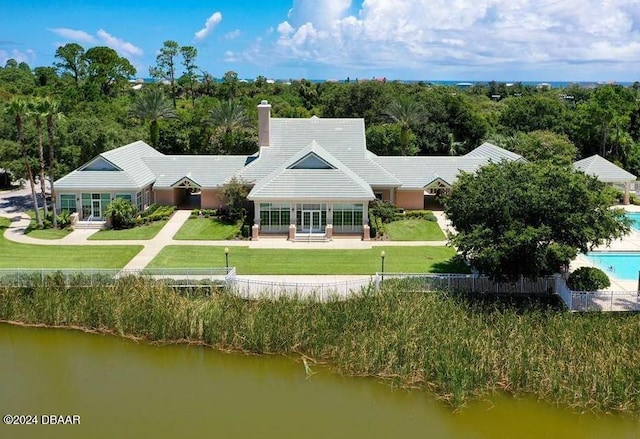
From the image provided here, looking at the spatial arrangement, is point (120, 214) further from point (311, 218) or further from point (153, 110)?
point (153, 110)

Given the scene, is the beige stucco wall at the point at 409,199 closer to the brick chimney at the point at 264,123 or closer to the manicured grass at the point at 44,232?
the brick chimney at the point at 264,123

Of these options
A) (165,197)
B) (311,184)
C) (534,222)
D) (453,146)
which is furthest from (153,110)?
(534,222)

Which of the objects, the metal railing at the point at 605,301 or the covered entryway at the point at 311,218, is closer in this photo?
the metal railing at the point at 605,301

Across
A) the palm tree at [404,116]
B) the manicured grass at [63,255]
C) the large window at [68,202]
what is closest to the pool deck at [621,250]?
the palm tree at [404,116]

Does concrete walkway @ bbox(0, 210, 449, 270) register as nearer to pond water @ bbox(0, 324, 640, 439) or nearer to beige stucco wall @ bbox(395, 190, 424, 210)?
beige stucco wall @ bbox(395, 190, 424, 210)

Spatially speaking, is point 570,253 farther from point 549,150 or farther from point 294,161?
point 549,150
